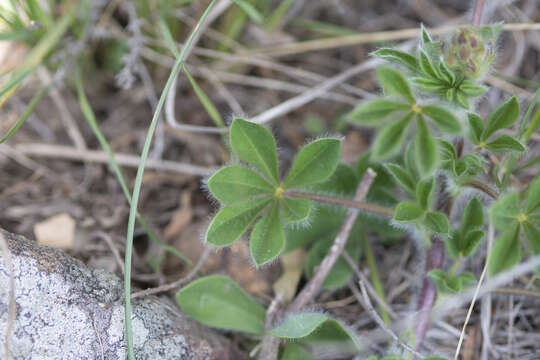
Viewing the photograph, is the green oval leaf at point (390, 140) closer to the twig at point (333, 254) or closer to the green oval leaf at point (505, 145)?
the green oval leaf at point (505, 145)

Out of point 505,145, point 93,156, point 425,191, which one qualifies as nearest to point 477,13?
point 505,145

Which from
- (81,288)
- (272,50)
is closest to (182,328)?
(81,288)

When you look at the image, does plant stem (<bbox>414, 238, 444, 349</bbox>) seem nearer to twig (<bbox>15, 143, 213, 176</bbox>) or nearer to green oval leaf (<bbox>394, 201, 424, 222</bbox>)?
green oval leaf (<bbox>394, 201, 424, 222</bbox>)

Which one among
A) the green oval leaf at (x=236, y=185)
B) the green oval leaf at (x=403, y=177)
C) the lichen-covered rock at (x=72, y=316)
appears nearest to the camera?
the lichen-covered rock at (x=72, y=316)

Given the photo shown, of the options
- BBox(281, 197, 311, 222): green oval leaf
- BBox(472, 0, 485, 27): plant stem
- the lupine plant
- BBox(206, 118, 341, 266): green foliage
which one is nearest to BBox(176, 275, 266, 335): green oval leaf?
the lupine plant

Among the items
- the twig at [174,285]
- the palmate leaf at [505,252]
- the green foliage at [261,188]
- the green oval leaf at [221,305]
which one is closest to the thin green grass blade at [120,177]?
the twig at [174,285]

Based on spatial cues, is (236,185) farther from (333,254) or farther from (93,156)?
(93,156)

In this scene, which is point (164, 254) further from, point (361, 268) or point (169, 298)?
point (361, 268)
